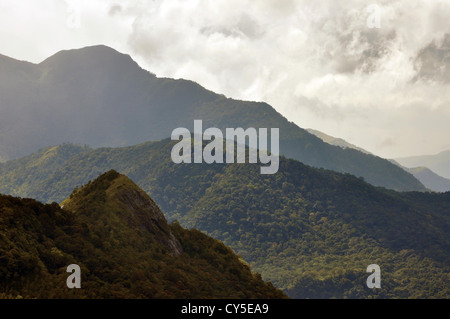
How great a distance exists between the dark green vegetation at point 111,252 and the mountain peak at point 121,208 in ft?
0.34

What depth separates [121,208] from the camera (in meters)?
50.6

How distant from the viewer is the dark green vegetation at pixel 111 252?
34.7 metres

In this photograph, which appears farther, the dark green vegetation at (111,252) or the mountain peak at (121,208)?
the mountain peak at (121,208)

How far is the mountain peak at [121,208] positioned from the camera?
4900cm

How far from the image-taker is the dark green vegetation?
1367 inches

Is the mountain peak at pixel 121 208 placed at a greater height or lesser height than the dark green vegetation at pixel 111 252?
greater

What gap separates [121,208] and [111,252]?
7.64 m

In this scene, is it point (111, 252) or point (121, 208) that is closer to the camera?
point (111, 252)

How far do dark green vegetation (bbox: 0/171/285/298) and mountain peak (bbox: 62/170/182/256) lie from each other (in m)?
0.10
